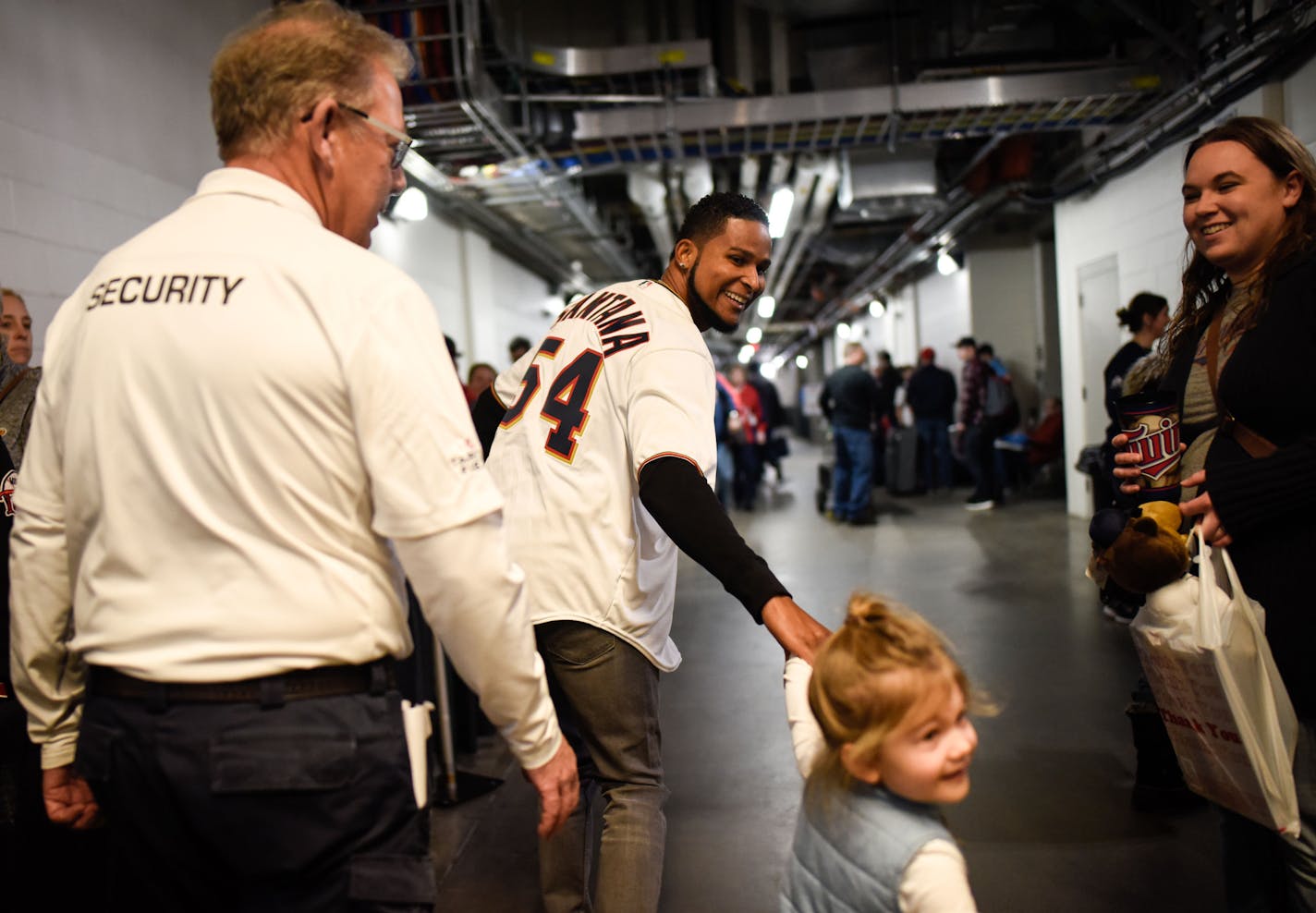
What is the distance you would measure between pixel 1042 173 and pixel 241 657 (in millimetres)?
9686

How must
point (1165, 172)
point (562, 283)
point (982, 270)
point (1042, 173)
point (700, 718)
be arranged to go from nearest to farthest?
point (700, 718)
point (1165, 172)
point (1042, 173)
point (982, 270)
point (562, 283)

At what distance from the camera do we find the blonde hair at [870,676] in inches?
46.9

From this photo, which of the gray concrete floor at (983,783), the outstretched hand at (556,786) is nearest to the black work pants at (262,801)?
the outstretched hand at (556,786)

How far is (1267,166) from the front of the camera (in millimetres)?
1632

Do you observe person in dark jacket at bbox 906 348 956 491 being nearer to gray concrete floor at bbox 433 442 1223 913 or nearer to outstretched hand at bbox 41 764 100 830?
gray concrete floor at bbox 433 442 1223 913

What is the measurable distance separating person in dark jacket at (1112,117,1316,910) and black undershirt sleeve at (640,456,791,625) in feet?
2.53

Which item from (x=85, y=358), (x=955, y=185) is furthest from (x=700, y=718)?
(x=955, y=185)

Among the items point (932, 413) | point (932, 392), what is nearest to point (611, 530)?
point (932, 392)

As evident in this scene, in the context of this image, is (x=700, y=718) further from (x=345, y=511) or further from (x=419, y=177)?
(x=419, y=177)

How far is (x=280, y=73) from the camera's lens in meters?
1.14

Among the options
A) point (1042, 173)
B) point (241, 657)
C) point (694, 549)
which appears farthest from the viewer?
point (1042, 173)

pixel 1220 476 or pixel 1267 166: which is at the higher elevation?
pixel 1267 166

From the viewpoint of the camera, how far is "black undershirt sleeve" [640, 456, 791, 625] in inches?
57.2

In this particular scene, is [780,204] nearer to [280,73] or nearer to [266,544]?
[280,73]
